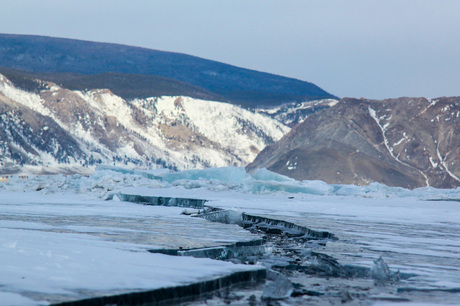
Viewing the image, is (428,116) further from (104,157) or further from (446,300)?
(446,300)

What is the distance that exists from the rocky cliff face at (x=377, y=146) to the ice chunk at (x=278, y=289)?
66.2m

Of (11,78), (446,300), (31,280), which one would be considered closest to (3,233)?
(31,280)

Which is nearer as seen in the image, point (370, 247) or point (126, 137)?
point (370, 247)

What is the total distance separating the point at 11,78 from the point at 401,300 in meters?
125

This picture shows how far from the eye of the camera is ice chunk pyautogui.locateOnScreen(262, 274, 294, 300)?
17.2 feet

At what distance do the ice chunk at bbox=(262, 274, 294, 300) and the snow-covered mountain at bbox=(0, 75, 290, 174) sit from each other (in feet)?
307

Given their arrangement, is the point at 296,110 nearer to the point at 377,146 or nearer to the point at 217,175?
the point at 377,146

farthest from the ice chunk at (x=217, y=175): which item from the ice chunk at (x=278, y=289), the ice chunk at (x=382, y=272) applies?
the ice chunk at (x=278, y=289)

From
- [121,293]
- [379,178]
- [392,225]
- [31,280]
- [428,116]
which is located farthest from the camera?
[428,116]

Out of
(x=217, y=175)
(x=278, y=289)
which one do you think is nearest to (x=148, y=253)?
(x=278, y=289)

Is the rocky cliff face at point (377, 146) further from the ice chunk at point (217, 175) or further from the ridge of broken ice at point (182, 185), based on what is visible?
the ridge of broken ice at point (182, 185)

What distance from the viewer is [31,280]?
15.7 ft

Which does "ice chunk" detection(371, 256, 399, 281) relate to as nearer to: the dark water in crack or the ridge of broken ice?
Answer: the dark water in crack

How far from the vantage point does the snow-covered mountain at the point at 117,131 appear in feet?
336
